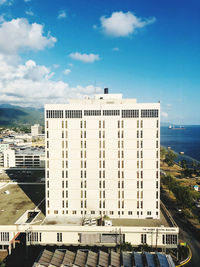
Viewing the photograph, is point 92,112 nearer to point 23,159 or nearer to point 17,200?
point 17,200

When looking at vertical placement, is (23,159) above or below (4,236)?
above

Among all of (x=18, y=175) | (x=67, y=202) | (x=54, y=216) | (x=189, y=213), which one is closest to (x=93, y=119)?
(x=67, y=202)

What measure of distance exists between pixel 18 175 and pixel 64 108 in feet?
304

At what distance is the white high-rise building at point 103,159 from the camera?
66.6m

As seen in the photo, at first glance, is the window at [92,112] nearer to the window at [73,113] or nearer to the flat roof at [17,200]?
the window at [73,113]

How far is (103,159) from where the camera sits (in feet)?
221

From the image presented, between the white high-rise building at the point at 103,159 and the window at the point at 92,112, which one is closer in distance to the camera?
the white high-rise building at the point at 103,159

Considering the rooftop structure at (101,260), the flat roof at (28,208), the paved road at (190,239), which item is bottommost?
the paved road at (190,239)

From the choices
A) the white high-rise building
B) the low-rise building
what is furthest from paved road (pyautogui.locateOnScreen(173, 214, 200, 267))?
the low-rise building

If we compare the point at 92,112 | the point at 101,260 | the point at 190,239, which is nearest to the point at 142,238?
the point at 101,260

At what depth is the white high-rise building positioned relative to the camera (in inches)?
2623

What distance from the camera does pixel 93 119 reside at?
67188mm

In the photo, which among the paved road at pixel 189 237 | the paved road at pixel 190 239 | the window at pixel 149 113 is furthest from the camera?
the window at pixel 149 113

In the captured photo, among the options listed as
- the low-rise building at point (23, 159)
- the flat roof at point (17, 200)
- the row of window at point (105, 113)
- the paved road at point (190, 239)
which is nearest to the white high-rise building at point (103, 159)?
the row of window at point (105, 113)
